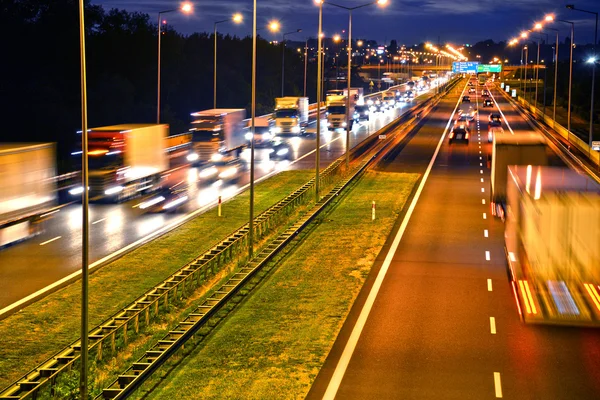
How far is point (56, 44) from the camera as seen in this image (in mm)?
91438

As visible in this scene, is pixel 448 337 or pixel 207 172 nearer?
pixel 448 337

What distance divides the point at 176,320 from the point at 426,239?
14598 millimetres

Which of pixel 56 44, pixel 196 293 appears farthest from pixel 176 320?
pixel 56 44

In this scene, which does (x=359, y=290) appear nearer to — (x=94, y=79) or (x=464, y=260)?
(x=464, y=260)

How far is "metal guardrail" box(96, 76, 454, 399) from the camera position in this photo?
1670 cm

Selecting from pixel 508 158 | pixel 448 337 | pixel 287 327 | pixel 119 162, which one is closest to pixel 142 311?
pixel 287 327

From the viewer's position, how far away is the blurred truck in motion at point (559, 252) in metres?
19.9

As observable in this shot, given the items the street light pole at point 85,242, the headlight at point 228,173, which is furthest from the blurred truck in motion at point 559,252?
the headlight at point 228,173

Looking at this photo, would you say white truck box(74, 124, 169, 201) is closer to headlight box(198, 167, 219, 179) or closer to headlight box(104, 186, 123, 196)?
headlight box(104, 186, 123, 196)

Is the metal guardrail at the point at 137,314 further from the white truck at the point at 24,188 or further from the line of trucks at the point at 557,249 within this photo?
the line of trucks at the point at 557,249

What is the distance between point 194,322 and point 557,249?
8.37 metres

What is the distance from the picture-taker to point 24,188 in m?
32.6

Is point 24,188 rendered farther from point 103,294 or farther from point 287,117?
point 287,117

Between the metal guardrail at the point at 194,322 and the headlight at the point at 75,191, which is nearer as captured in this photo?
the metal guardrail at the point at 194,322
